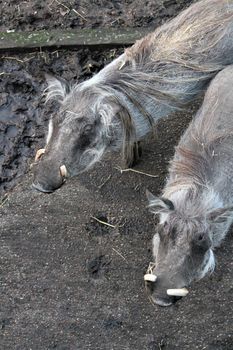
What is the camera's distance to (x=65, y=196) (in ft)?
15.1

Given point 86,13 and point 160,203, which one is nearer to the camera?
point 160,203

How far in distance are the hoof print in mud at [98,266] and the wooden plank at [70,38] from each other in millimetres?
1762

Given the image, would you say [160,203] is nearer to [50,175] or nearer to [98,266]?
[50,175]

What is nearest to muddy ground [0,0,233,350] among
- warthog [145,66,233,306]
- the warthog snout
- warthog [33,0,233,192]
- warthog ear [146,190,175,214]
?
warthog [33,0,233,192]

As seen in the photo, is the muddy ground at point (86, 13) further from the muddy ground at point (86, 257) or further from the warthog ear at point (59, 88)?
the warthog ear at point (59, 88)

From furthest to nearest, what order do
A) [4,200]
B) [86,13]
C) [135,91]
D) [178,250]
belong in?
1. [86,13]
2. [4,200]
3. [135,91]
4. [178,250]

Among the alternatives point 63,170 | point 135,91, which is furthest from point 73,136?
point 135,91

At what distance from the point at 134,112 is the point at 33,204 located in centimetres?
111

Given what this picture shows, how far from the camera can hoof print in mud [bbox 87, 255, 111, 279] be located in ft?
14.2

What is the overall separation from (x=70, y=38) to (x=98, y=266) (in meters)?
1.91

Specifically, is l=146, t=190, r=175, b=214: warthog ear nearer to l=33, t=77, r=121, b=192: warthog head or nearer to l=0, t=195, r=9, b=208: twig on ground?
l=33, t=77, r=121, b=192: warthog head

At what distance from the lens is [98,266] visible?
4.35 meters

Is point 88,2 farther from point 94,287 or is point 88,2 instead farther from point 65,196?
point 94,287

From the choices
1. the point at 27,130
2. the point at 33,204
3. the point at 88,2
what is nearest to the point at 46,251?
the point at 33,204
